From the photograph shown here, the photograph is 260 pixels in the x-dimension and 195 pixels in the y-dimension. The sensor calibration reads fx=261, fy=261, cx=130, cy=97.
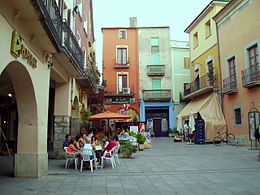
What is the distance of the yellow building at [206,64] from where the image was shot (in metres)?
19.2

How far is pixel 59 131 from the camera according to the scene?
1090 cm

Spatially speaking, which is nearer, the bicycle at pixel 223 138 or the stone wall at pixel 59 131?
the stone wall at pixel 59 131

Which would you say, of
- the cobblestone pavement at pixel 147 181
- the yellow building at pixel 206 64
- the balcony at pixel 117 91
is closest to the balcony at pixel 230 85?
the yellow building at pixel 206 64

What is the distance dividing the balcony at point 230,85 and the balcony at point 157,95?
36.0ft

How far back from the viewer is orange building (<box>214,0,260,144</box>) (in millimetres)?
15352

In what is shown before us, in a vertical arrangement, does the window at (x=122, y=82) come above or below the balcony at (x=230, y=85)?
above

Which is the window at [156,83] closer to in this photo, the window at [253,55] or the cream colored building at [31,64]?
the window at [253,55]

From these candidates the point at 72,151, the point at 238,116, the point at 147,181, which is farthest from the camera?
the point at 238,116

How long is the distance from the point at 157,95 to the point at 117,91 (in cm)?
458

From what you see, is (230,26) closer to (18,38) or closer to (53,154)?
(53,154)

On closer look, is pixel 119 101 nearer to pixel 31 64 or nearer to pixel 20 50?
pixel 31 64

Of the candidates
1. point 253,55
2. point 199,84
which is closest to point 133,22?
point 199,84

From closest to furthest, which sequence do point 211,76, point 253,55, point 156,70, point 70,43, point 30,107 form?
point 30,107 < point 70,43 < point 253,55 < point 211,76 < point 156,70

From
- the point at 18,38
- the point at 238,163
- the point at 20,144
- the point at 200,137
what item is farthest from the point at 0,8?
the point at 200,137
